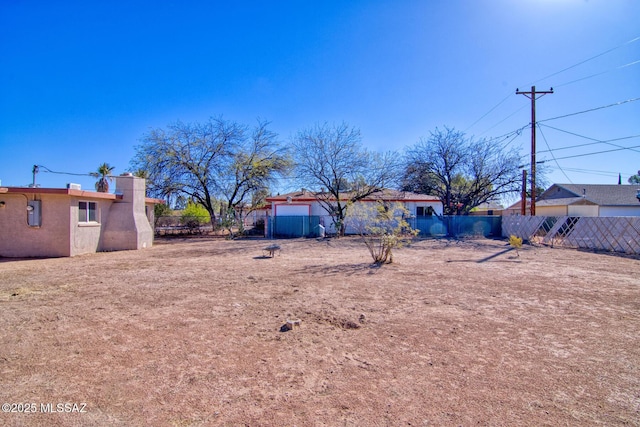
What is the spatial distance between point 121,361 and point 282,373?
1879 mm

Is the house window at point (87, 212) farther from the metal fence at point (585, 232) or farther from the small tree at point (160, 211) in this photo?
the metal fence at point (585, 232)

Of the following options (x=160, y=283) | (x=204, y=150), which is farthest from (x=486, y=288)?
(x=204, y=150)

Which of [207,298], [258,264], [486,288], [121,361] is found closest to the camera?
[121,361]

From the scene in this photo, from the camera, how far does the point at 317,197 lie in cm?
2566

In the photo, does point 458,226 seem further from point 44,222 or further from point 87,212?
point 44,222

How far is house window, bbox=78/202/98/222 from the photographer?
1428 cm

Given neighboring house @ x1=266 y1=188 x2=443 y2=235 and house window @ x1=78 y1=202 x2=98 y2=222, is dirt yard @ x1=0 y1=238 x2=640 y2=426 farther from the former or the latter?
neighboring house @ x1=266 y1=188 x2=443 y2=235

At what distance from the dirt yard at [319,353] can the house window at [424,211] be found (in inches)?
775

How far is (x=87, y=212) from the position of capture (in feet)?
48.3

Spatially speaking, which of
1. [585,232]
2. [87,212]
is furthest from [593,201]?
[87,212]

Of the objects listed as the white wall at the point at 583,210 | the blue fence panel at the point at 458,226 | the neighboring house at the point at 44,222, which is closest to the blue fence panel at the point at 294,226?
the blue fence panel at the point at 458,226

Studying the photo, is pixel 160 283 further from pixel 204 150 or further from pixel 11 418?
pixel 204 150

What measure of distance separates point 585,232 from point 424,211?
38.4ft

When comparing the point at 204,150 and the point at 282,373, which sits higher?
the point at 204,150
